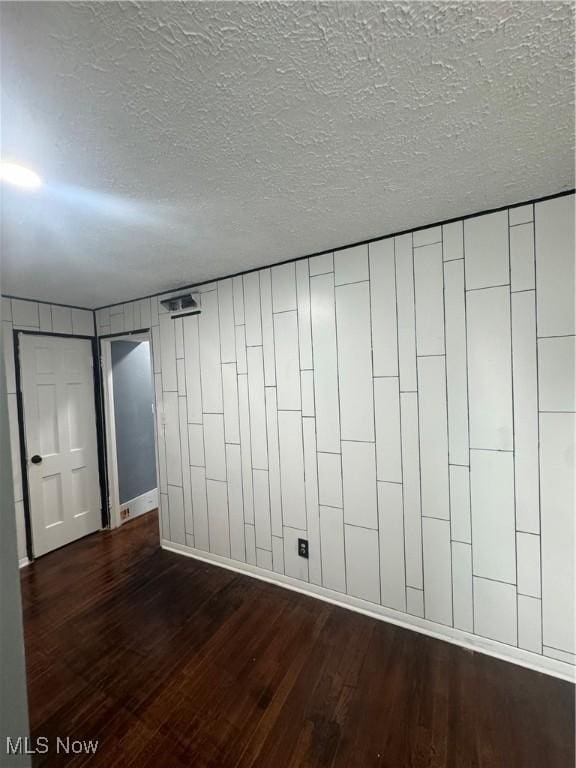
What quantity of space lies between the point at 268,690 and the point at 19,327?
3120 mm

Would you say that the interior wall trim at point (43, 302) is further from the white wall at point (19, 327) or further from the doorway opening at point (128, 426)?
the doorway opening at point (128, 426)

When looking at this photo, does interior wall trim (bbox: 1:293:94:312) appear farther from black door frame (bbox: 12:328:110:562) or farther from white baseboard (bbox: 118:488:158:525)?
white baseboard (bbox: 118:488:158:525)

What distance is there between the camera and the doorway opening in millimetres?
3285

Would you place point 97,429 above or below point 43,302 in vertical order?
below

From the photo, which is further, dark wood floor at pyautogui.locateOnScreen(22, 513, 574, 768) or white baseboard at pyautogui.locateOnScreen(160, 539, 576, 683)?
white baseboard at pyautogui.locateOnScreen(160, 539, 576, 683)

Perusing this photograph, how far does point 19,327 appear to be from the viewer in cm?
269

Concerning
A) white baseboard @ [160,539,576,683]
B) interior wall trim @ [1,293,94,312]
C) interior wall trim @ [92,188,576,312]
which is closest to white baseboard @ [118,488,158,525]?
white baseboard @ [160,539,576,683]

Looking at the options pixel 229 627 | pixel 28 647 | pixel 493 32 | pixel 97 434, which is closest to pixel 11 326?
pixel 97 434

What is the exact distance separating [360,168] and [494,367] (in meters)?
1.15

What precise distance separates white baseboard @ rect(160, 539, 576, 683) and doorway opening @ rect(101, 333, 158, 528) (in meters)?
1.45

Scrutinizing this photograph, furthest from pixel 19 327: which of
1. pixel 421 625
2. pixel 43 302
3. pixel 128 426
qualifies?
pixel 421 625

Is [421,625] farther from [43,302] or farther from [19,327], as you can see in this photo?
[43,302]

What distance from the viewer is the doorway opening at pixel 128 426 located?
329 cm

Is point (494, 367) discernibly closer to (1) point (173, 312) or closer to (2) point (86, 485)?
(1) point (173, 312)
